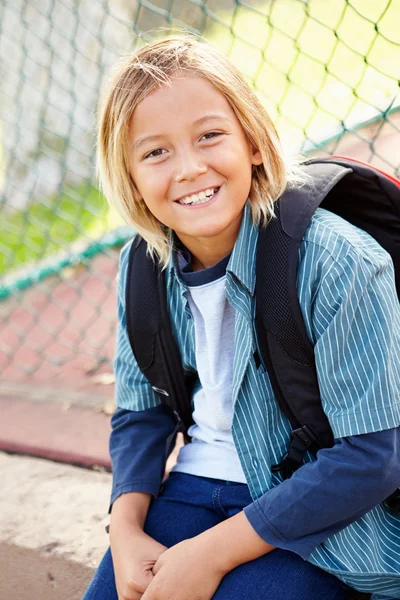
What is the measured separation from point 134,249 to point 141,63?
0.46 metres

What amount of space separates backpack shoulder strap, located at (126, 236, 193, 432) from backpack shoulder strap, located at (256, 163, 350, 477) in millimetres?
288

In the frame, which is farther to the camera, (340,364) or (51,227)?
(51,227)

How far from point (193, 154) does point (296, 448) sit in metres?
0.64

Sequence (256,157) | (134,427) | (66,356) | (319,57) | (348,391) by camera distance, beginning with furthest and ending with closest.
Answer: (319,57) < (66,356) < (134,427) < (256,157) < (348,391)


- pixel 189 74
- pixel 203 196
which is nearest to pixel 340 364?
pixel 203 196

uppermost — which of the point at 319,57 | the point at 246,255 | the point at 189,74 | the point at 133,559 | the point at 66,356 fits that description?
the point at 319,57

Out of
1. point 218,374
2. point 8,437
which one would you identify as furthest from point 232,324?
point 8,437

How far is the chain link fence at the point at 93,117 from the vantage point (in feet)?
9.68

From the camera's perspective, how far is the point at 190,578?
4.82ft

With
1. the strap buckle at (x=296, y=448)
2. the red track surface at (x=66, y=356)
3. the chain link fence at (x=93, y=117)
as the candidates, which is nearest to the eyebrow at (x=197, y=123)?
the chain link fence at (x=93, y=117)

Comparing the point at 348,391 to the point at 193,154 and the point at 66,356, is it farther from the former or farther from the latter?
the point at 66,356

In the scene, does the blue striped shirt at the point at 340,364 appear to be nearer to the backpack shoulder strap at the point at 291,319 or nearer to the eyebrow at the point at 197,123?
the backpack shoulder strap at the point at 291,319

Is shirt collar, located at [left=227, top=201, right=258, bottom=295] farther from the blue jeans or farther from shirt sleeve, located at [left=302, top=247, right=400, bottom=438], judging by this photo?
the blue jeans

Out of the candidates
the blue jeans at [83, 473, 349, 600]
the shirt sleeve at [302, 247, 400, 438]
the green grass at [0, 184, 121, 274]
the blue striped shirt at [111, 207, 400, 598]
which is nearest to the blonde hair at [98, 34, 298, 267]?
the blue striped shirt at [111, 207, 400, 598]
